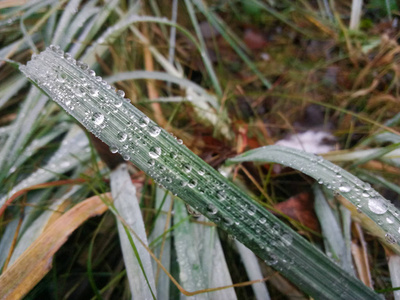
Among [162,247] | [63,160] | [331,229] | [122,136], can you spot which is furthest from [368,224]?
[63,160]

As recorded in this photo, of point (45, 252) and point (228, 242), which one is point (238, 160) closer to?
point (228, 242)

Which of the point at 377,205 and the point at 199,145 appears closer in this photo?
the point at 377,205

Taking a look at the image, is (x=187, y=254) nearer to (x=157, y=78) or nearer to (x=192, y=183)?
(x=192, y=183)

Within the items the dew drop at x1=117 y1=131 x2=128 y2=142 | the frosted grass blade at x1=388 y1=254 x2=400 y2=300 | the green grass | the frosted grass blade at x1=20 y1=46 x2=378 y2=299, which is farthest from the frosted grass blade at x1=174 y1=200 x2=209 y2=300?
the frosted grass blade at x1=388 y1=254 x2=400 y2=300

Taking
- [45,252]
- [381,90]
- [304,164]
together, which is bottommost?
[45,252]

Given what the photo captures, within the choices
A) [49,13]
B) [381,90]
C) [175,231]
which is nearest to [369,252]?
[175,231]

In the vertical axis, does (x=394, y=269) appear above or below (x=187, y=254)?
above

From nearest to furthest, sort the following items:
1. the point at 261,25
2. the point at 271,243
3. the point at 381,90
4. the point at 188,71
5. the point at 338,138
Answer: the point at 271,243
the point at 338,138
the point at 381,90
the point at 188,71
the point at 261,25

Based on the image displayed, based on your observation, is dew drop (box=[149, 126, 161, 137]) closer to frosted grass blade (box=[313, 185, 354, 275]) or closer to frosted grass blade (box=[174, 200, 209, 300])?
frosted grass blade (box=[174, 200, 209, 300])
